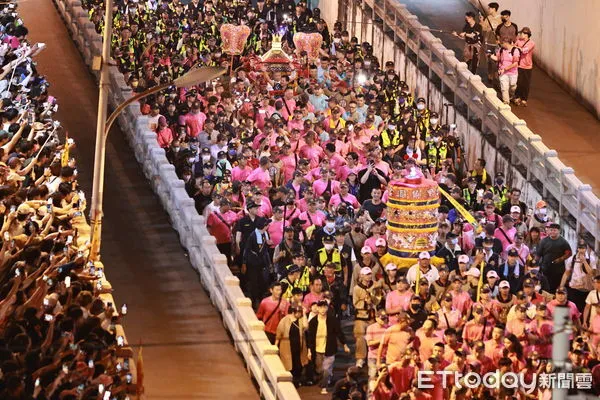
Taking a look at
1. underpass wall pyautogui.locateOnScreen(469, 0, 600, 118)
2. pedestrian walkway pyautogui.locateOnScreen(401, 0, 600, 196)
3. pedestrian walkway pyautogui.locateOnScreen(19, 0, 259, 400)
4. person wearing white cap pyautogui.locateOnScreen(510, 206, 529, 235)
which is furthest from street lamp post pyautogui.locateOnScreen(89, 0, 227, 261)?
underpass wall pyautogui.locateOnScreen(469, 0, 600, 118)

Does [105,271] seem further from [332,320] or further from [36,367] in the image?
[36,367]

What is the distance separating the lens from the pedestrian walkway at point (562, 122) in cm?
3459

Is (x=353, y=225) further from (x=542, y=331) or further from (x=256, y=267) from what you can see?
(x=542, y=331)

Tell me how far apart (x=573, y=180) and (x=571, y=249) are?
214 centimetres

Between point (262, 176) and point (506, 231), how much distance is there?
438 centimetres

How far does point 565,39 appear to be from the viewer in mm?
38781

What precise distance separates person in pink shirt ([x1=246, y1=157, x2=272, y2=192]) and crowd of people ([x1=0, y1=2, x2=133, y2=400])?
3.36m

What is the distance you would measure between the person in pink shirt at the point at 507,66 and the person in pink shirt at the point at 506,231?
7.98 meters

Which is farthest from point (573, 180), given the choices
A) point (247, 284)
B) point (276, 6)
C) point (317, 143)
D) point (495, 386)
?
point (276, 6)

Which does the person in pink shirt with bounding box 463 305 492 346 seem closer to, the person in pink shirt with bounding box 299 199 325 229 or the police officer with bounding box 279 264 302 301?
the police officer with bounding box 279 264 302 301

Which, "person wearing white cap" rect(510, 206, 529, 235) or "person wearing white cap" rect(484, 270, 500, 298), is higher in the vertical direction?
"person wearing white cap" rect(484, 270, 500, 298)

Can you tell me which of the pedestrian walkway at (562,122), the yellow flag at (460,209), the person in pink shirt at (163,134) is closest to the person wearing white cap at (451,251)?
the yellow flag at (460,209)

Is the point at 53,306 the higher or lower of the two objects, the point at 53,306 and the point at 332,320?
the higher

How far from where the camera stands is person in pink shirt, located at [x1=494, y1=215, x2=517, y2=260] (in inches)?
1129
